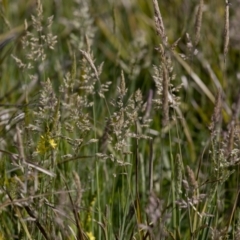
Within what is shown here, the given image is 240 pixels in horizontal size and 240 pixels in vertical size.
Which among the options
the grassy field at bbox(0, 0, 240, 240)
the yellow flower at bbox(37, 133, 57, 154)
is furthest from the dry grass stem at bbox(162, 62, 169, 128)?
the yellow flower at bbox(37, 133, 57, 154)

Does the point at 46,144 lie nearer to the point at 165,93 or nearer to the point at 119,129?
the point at 119,129

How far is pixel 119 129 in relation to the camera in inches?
58.5

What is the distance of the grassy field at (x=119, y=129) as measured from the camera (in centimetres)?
147

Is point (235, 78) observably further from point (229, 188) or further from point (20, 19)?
point (20, 19)

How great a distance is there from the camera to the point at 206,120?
104 inches

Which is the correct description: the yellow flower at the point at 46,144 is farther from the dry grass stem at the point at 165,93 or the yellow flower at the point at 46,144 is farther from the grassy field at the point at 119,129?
the dry grass stem at the point at 165,93

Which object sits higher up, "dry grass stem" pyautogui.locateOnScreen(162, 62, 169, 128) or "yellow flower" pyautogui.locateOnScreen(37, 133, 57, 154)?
"dry grass stem" pyautogui.locateOnScreen(162, 62, 169, 128)

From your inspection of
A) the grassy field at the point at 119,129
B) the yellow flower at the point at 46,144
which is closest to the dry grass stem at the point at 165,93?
the grassy field at the point at 119,129

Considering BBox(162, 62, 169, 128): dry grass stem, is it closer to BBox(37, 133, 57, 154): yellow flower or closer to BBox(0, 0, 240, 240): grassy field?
BBox(0, 0, 240, 240): grassy field

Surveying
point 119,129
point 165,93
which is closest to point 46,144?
point 119,129

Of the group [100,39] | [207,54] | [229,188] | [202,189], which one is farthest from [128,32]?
[202,189]

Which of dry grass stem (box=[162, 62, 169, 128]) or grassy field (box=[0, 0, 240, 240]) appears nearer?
dry grass stem (box=[162, 62, 169, 128])

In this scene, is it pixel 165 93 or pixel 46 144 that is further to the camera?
pixel 46 144

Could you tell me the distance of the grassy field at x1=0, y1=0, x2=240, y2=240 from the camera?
1.47 m
